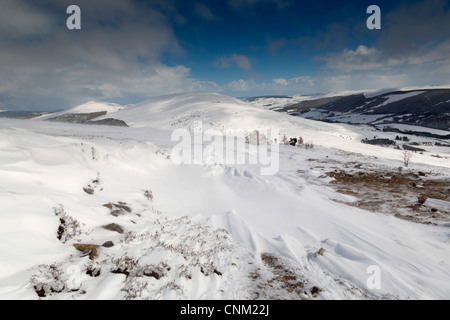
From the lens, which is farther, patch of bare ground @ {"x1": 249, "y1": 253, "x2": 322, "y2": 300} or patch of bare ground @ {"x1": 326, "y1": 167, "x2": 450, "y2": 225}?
patch of bare ground @ {"x1": 326, "y1": 167, "x2": 450, "y2": 225}

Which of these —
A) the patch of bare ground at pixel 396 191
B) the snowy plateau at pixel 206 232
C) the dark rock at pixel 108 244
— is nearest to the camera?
the snowy plateau at pixel 206 232

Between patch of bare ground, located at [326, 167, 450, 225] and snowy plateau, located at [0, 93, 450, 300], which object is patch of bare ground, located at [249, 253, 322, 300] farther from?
patch of bare ground, located at [326, 167, 450, 225]

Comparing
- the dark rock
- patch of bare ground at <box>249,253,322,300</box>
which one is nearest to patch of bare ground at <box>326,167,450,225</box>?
patch of bare ground at <box>249,253,322,300</box>

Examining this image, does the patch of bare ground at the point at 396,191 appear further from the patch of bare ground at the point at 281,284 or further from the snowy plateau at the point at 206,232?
the patch of bare ground at the point at 281,284

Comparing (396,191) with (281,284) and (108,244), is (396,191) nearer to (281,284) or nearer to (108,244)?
(281,284)

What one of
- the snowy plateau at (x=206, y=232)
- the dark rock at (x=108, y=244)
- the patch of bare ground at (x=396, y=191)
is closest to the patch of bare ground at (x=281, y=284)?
the snowy plateau at (x=206, y=232)
